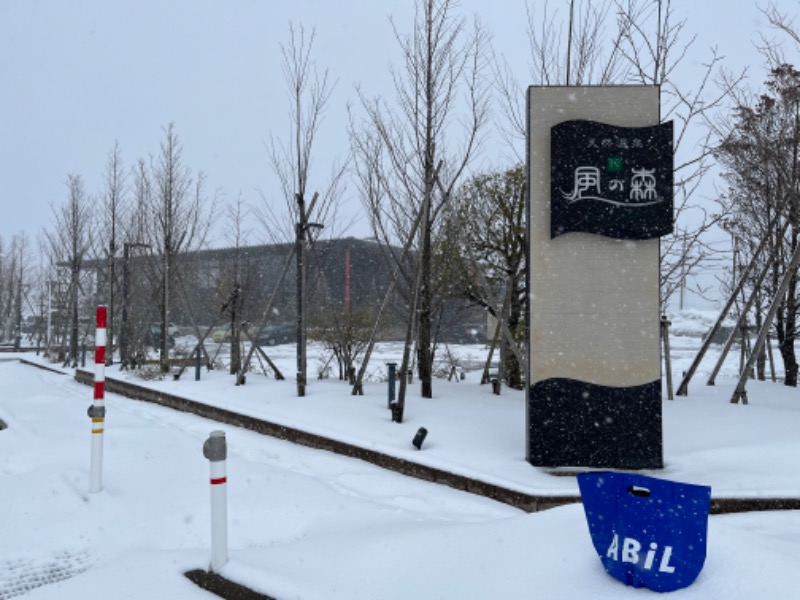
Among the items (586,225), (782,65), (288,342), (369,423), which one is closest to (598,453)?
(586,225)

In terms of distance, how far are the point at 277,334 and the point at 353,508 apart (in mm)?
27483

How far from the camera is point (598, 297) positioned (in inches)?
231

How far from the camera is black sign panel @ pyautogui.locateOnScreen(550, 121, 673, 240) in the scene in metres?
5.82

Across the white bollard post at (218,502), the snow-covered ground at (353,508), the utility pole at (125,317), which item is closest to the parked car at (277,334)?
the utility pole at (125,317)

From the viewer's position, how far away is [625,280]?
588 cm

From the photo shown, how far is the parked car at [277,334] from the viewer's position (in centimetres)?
3091

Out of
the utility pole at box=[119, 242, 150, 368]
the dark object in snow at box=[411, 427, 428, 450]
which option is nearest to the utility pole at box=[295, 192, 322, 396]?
the dark object in snow at box=[411, 427, 428, 450]

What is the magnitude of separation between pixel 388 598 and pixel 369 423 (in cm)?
462

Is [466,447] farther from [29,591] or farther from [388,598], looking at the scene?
[29,591]

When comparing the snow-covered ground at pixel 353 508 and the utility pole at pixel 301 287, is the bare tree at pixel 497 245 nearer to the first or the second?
the snow-covered ground at pixel 353 508

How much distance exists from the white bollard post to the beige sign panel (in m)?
3.27

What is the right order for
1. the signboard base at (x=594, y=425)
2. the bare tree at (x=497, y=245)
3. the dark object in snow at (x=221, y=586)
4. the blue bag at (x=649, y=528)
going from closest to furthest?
the blue bag at (x=649, y=528) → the dark object in snow at (x=221, y=586) → the signboard base at (x=594, y=425) → the bare tree at (x=497, y=245)

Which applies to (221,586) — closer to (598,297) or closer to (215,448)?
(215,448)

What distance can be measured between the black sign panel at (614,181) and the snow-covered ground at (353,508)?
7.48ft
